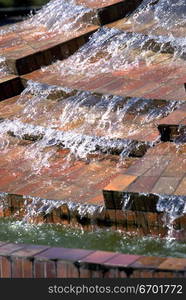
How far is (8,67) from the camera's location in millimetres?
12391

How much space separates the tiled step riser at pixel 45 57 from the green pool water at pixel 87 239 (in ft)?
12.3

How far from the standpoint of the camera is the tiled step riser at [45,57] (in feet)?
40.3

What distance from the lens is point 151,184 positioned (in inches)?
322

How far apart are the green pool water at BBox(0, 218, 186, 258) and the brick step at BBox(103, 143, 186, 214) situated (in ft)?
0.87

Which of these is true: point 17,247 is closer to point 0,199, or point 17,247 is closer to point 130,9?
point 0,199

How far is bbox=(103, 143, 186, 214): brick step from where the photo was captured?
313 inches

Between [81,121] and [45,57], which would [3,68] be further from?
[81,121]

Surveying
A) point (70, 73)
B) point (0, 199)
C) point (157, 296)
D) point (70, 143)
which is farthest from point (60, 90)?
point (157, 296)

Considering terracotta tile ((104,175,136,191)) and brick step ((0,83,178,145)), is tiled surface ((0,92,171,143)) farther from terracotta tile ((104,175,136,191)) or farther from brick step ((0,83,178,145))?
terracotta tile ((104,175,136,191))

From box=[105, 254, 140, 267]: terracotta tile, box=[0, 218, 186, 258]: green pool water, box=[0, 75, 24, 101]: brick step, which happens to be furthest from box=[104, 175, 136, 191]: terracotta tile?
box=[0, 75, 24, 101]: brick step

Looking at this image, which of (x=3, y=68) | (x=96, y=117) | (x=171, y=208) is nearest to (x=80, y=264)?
(x=171, y=208)

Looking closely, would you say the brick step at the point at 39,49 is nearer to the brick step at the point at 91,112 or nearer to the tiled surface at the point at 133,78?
the tiled surface at the point at 133,78

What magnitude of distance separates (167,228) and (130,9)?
621 centimetres

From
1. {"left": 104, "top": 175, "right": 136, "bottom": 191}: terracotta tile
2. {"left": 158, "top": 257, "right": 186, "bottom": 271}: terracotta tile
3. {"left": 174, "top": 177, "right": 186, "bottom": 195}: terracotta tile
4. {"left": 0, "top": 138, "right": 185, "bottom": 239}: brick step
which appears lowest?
{"left": 0, "top": 138, "right": 185, "bottom": 239}: brick step
